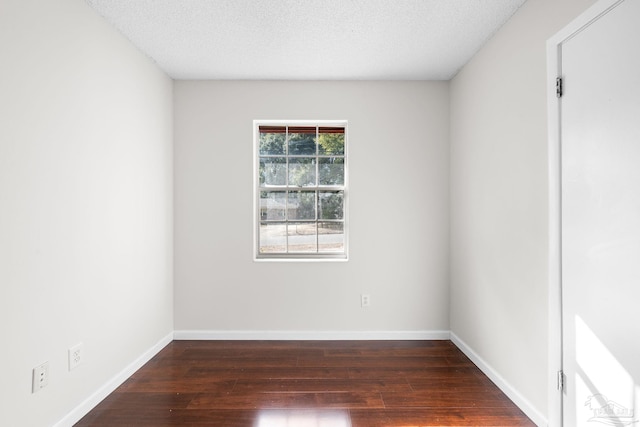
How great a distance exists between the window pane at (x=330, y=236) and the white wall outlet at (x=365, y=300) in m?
0.54

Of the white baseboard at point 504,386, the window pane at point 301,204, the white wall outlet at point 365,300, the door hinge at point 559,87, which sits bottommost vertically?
the white baseboard at point 504,386

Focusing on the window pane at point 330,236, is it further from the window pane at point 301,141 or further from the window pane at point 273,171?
the window pane at point 301,141

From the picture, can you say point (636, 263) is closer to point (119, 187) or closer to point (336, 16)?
point (336, 16)

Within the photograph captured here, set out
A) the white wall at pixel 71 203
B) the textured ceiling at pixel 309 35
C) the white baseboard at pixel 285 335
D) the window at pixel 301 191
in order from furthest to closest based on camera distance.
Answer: the window at pixel 301 191, the white baseboard at pixel 285 335, the textured ceiling at pixel 309 35, the white wall at pixel 71 203

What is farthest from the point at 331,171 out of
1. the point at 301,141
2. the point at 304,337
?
the point at 304,337

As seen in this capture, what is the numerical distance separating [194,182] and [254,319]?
4.94 feet

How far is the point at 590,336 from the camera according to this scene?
1.72 metres

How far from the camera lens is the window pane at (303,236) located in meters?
3.58

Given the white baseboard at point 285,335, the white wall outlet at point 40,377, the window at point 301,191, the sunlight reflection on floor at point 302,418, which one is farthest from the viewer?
the window at point 301,191

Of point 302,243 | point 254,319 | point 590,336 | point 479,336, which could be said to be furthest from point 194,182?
point 590,336

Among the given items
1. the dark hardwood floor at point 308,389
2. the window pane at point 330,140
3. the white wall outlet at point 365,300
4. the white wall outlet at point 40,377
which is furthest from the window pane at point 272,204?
the white wall outlet at point 40,377

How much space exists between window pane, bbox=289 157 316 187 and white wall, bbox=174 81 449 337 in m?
Answer: 0.42

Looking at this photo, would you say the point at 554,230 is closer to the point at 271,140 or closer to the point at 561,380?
the point at 561,380

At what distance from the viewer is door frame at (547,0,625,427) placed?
A: 1.92 m
